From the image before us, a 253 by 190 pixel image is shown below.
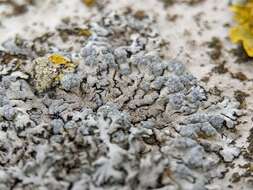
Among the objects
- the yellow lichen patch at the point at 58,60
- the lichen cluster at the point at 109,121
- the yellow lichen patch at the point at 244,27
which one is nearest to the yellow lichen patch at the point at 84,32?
the lichen cluster at the point at 109,121

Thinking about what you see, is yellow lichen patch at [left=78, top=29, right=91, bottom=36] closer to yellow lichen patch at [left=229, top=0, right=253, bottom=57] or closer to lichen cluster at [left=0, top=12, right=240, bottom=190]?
lichen cluster at [left=0, top=12, right=240, bottom=190]

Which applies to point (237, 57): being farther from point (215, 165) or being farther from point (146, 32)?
point (215, 165)

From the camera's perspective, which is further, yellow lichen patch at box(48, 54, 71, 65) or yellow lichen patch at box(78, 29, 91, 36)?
yellow lichen patch at box(78, 29, 91, 36)

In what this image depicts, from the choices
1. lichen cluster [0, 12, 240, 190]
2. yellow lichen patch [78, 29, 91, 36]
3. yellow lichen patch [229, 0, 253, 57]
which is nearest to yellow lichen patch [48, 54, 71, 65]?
lichen cluster [0, 12, 240, 190]

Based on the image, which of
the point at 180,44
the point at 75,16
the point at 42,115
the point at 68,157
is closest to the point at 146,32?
the point at 180,44

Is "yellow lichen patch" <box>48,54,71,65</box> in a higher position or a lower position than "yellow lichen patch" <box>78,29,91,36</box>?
lower

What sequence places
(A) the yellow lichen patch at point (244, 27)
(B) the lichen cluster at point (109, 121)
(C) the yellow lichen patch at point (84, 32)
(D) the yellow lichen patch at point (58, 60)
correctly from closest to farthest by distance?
(B) the lichen cluster at point (109, 121) < (D) the yellow lichen patch at point (58, 60) < (A) the yellow lichen patch at point (244, 27) < (C) the yellow lichen patch at point (84, 32)

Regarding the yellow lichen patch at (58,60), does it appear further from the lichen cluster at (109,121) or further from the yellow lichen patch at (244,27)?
the yellow lichen patch at (244,27)
